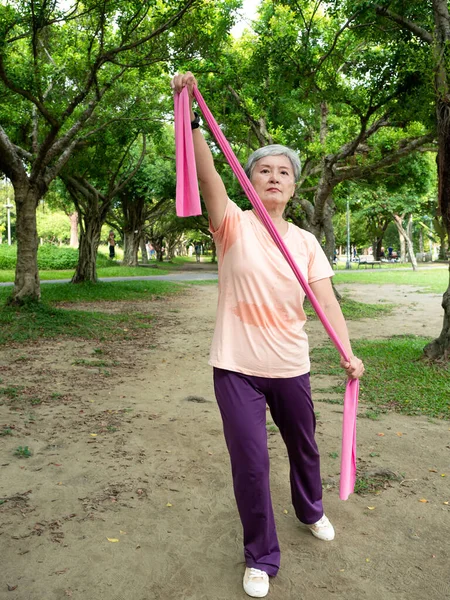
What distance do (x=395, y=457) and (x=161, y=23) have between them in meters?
8.98

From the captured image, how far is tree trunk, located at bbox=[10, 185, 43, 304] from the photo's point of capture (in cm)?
1142

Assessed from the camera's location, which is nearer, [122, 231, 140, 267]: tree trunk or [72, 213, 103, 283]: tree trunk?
[72, 213, 103, 283]: tree trunk

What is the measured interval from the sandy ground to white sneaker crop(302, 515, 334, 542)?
5 cm

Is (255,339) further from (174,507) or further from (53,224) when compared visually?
(53,224)

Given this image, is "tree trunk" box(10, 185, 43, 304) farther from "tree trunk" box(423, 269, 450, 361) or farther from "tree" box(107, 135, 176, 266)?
"tree" box(107, 135, 176, 266)

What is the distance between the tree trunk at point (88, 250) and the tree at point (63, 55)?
612cm

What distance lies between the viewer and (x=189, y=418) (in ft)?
18.4

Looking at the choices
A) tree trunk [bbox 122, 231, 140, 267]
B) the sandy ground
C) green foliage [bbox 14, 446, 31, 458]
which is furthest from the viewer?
tree trunk [bbox 122, 231, 140, 267]

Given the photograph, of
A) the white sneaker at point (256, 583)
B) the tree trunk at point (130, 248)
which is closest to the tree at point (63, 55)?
the white sneaker at point (256, 583)

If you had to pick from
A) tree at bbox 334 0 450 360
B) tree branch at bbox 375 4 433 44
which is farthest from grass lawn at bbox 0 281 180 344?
tree branch at bbox 375 4 433 44

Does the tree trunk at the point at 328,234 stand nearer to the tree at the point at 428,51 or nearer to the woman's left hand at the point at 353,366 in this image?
the tree at the point at 428,51

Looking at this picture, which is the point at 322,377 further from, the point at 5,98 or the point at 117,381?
the point at 5,98

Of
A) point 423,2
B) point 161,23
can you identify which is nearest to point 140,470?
point 423,2

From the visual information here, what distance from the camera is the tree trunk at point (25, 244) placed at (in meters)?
11.4
